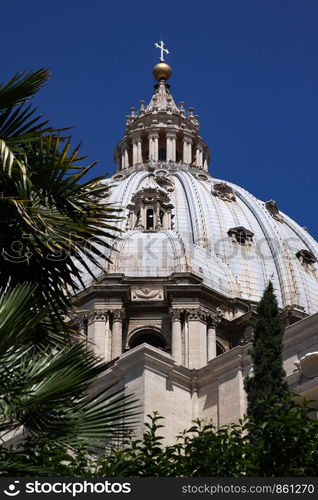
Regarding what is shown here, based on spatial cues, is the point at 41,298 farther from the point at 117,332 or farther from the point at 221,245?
the point at 221,245

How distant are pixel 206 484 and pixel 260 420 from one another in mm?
7837

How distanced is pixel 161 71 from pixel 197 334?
53.9m

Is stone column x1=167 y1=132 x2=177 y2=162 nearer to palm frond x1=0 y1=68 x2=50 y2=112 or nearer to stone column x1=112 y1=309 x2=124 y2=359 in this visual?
stone column x1=112 y1=309 x2=124 y2=359

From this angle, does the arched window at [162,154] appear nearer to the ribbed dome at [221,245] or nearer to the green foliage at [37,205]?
the ribbed dome at [221,245]

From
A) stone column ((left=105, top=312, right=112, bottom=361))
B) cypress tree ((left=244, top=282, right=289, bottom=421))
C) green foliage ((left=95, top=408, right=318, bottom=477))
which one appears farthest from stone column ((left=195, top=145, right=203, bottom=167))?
green foliage ((left=95, top=408, right=318, bottom=477))

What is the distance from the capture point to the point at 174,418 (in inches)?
1780

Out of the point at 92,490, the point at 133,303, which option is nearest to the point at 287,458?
the point at 92,490

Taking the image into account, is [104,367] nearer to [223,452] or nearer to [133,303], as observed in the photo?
[223,452]

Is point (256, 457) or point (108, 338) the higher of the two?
point (108, 338)

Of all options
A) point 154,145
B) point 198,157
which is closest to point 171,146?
point 154,145

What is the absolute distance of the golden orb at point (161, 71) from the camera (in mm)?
110750

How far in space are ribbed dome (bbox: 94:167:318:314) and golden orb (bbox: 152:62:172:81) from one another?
13.3 metres

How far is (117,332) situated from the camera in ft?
205

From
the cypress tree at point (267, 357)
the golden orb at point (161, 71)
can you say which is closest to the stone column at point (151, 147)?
the golden orb at point (161, 71)
